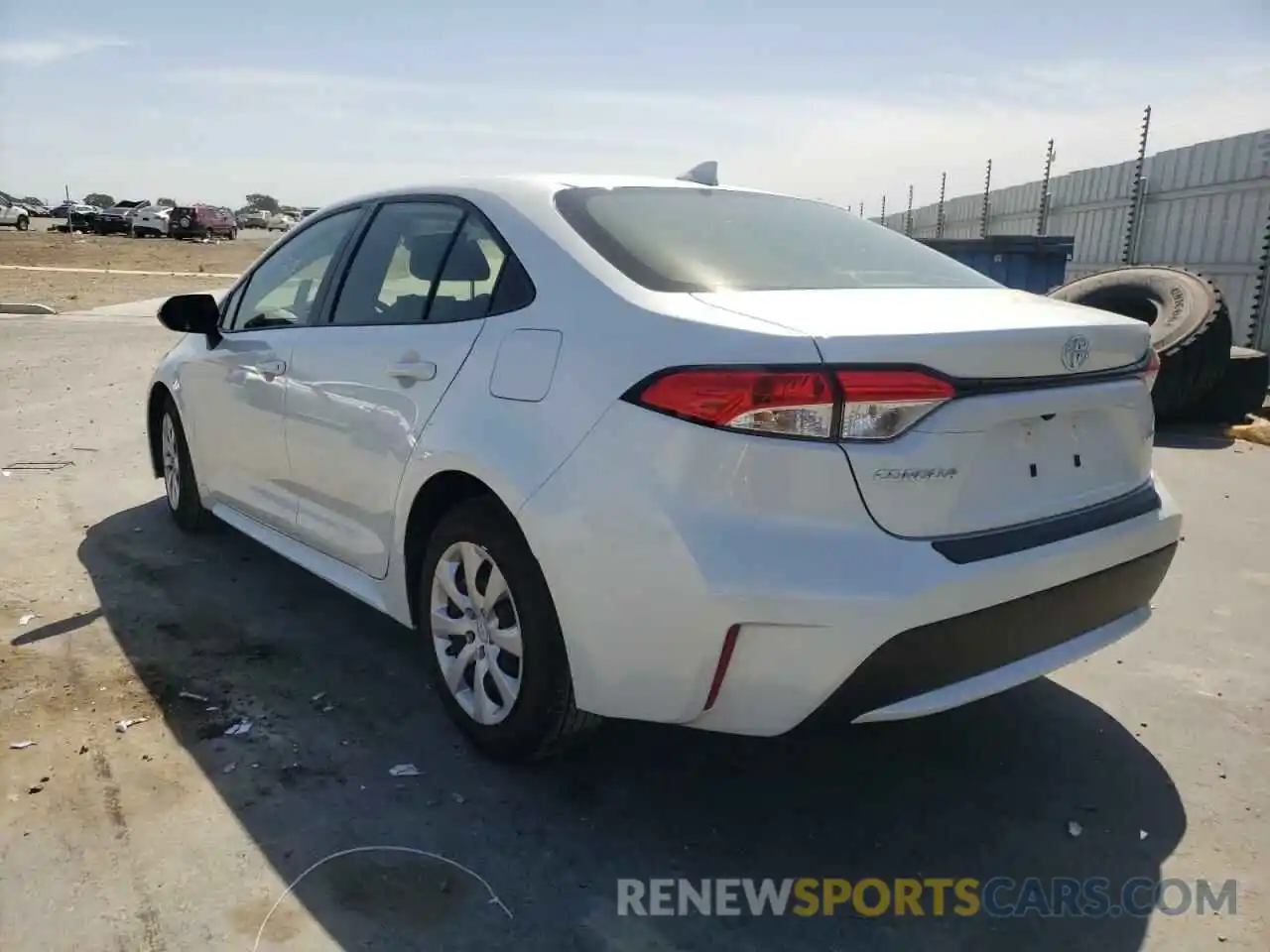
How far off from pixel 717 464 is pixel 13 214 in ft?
190

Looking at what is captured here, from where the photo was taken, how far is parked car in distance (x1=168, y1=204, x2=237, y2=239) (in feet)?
160

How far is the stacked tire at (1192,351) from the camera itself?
772 cm

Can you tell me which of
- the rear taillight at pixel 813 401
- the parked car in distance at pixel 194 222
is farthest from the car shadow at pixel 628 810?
the parked car in distance at pixel 194 222

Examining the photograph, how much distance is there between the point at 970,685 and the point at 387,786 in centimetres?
158

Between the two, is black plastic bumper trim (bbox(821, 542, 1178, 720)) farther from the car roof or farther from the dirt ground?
the dirt ground

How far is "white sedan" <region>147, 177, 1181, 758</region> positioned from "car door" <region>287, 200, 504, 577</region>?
0.01 m

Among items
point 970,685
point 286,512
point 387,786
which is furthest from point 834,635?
point 286,512

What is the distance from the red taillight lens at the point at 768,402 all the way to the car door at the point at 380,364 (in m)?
0.93

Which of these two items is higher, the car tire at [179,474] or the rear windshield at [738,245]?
the rear windshield at [738,245]

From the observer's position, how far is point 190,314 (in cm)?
437

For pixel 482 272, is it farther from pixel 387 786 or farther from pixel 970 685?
pixel 970 685

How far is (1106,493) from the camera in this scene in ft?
8.72

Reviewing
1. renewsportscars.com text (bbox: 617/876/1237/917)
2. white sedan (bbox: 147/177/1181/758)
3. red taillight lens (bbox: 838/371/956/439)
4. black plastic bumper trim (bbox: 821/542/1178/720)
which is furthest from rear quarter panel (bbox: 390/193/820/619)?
renewsportscars.com text (bbox: 617/876/1237/917)

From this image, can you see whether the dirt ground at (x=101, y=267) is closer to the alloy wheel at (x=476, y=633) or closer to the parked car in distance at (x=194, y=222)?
the parked car in distance at (x=194, y=222)
